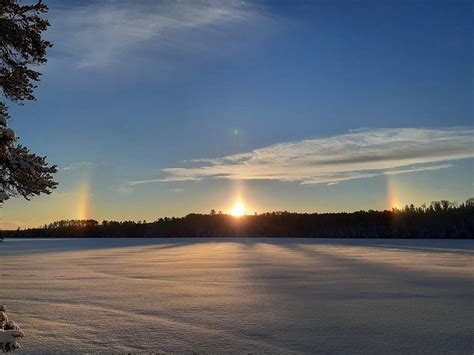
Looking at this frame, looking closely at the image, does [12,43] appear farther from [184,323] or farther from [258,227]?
[258,227]

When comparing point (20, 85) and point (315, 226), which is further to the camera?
point (315, 226)

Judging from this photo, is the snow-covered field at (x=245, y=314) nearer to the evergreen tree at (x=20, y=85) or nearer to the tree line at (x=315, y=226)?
the evergreen tree at (x=20, y=85)

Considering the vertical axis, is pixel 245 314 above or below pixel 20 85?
below

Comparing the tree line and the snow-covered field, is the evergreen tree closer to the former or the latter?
the snow-covered field

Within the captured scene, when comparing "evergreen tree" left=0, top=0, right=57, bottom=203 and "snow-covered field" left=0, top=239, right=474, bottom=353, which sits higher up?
"evergreen tree" left=0, top=0, right=57, bottom=203

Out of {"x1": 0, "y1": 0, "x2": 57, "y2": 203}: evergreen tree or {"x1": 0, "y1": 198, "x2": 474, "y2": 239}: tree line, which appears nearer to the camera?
{"x1": 0, "y1": 0, "x2": 57, "y2": 203}: evergreen tree

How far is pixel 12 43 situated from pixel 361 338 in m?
8.09

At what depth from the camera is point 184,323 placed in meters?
8.09

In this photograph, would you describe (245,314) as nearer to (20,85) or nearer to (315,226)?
(20,85)

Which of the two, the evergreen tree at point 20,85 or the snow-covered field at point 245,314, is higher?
the evergreen tree at point 20,85

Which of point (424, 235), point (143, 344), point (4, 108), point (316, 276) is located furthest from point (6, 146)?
point (424, 235)

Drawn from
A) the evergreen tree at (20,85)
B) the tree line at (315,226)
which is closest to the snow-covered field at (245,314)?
the evergreen tree at (20,85)

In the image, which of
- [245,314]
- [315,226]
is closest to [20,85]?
[245,314]

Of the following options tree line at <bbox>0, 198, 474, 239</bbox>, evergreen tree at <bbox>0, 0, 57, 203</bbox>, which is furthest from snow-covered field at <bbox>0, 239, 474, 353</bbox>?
tree line at <bbox>0, 198, 474, 239</bbox>
